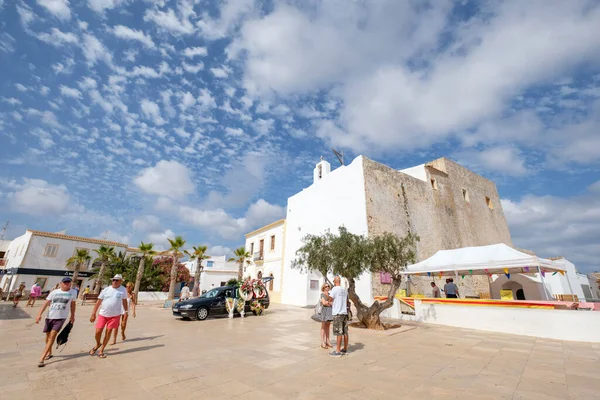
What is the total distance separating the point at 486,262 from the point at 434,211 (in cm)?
1179

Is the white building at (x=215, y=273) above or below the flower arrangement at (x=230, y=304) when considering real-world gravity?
above

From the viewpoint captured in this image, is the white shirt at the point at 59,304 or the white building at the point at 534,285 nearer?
the white shirt at the point at 59,304

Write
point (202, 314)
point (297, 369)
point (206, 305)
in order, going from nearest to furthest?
1. point (297, 369)
2. point (202, 314)
3. point (206, 305)

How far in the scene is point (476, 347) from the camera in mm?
7035

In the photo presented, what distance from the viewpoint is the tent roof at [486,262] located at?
33.3 ft

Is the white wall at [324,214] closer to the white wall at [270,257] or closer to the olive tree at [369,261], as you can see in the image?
the white wall at [270,257]

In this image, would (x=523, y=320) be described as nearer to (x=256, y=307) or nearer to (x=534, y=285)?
(x=256, y=307)

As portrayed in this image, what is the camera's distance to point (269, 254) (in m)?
26.5

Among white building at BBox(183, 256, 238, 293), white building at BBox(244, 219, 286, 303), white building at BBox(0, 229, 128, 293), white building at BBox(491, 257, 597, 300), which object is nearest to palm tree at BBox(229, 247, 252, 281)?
white building at BBox(244, 219, 286, 303)

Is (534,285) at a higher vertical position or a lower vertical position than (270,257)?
lower

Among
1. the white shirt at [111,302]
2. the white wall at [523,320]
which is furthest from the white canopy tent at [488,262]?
the white shirt at [111,302]

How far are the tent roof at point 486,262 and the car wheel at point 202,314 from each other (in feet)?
31.9

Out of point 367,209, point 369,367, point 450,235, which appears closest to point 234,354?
point 369,367

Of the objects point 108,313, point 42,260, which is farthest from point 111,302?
point 42,260
